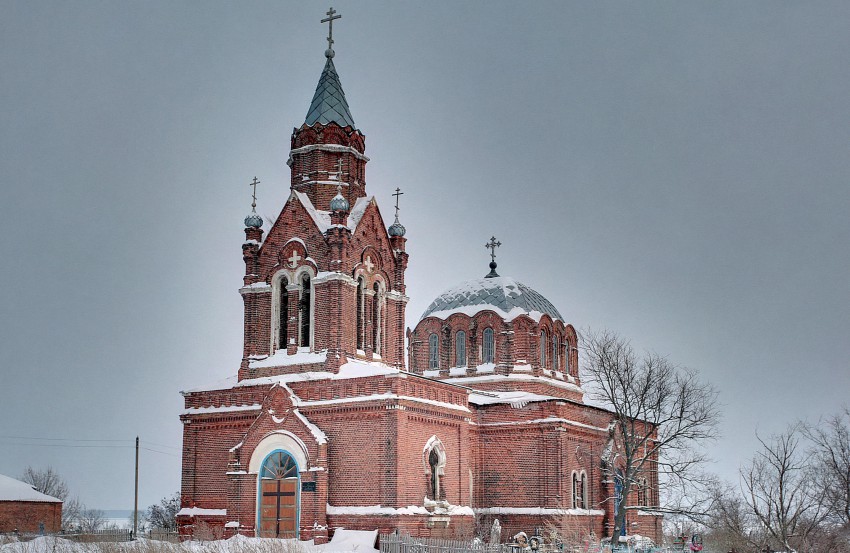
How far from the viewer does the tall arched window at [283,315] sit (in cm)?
3366

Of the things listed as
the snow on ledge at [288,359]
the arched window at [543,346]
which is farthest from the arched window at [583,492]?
the snow on ledge at [288,359]

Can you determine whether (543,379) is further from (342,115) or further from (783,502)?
(342,115)

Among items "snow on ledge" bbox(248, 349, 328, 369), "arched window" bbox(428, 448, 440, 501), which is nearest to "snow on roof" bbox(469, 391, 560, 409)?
"arched window" bbox(428, 448, 440, 501)

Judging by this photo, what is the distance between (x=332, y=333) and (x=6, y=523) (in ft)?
Result: 66.2

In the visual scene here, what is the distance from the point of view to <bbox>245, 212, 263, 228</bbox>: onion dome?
3478cm

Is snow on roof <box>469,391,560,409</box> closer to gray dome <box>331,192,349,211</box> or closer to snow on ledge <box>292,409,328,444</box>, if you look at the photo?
snow on ledge <box>292,409,328,444</box>

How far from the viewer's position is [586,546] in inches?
1176

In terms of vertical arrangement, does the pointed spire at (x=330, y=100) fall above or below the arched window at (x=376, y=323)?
above

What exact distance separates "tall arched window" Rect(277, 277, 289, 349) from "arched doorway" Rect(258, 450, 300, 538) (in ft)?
14.1

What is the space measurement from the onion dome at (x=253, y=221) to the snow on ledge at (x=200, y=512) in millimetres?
9575

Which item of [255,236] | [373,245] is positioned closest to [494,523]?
[373,245]

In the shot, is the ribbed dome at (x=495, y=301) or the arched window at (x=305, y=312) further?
the ribbed dome at (x=495, y=301)

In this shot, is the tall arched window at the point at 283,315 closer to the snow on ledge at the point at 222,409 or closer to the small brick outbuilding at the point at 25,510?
the snow on ledge at the point at 222,409

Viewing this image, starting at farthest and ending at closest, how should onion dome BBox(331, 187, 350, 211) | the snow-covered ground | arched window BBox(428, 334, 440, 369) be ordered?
arched window BBox(428, 334, 440, 369) → onion dome BBox(331, 187, 350, 211) → the snow-covered ground
